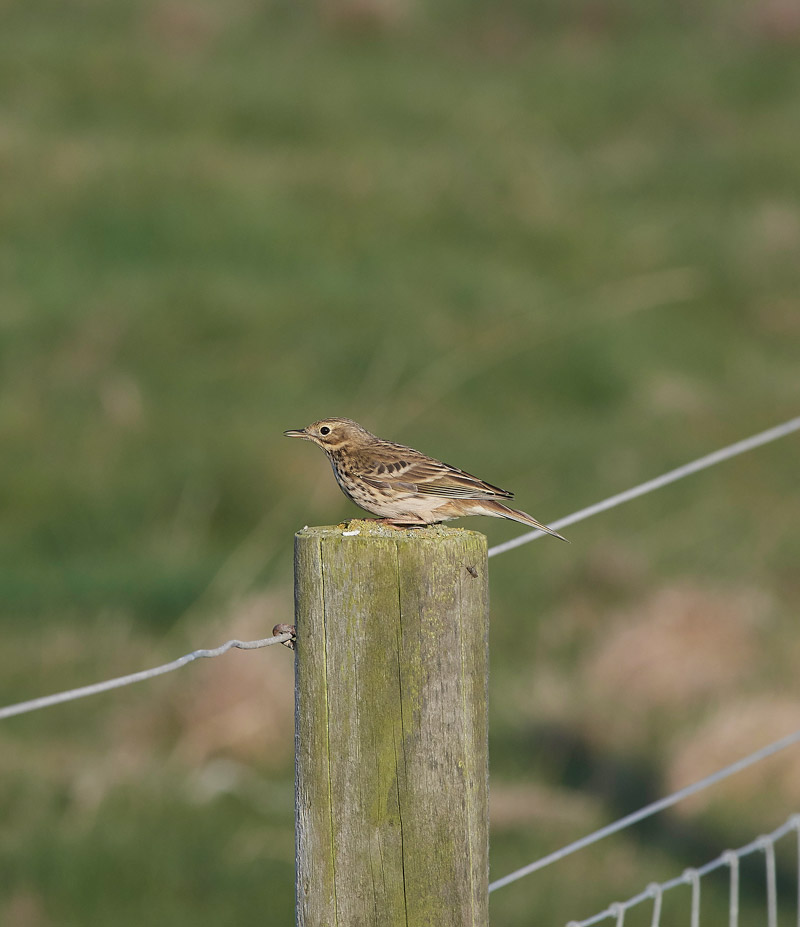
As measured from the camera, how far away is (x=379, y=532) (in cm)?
385

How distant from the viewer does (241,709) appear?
11.1 metres

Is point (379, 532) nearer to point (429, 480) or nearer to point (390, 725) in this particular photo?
point (390, 725)

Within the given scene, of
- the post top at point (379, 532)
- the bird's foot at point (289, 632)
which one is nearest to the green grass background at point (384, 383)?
the bird's foot at point (289, 632)

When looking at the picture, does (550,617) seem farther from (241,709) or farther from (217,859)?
(217,859)

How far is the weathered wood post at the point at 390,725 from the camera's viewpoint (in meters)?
3.69

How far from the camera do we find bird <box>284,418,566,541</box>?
598cm

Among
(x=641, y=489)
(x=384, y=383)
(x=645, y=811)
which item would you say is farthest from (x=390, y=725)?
(x=384, y=383)

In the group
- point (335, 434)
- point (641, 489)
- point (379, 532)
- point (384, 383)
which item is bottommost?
point (379, 532)

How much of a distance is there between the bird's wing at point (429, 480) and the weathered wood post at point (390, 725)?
2.20m

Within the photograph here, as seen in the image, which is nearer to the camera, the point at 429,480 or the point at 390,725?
the point at 390,725

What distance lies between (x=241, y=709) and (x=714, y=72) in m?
21.6

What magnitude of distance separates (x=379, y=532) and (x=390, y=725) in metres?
0.50

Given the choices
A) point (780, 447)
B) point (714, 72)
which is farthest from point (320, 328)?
point (714, 72)

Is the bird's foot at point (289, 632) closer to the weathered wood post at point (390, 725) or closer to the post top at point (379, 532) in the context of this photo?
the weathered wood post at point (390, 725)
